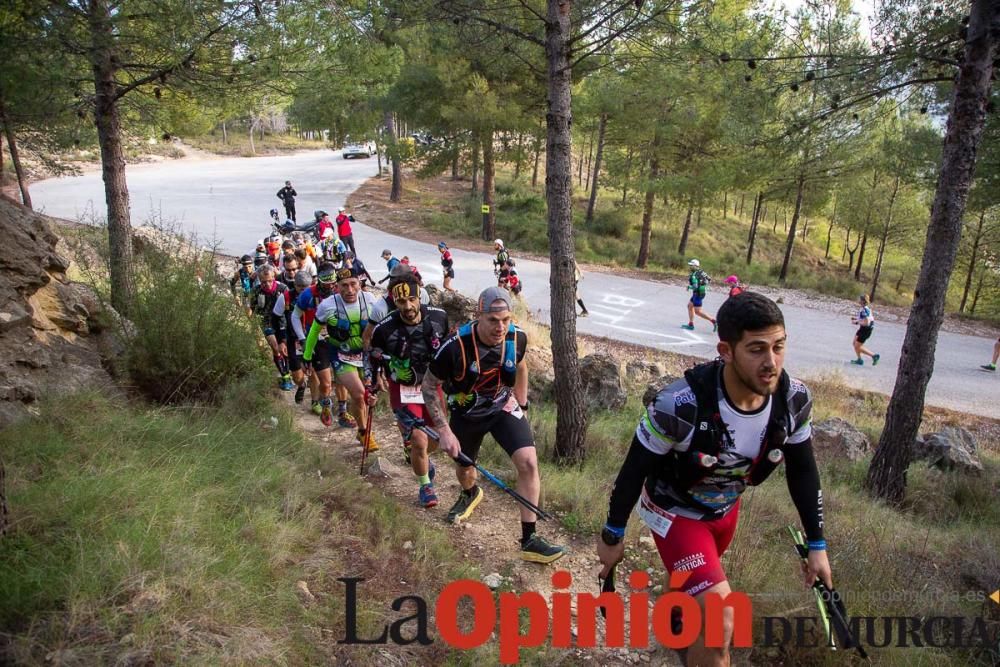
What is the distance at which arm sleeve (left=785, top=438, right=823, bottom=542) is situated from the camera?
291 cm

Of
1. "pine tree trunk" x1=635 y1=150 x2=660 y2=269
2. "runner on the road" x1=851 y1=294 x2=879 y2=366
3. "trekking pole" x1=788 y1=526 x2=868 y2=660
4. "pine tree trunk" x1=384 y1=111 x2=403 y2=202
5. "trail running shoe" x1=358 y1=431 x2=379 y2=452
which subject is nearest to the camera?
"trekking pole" x1=788 y1=526 x2=868 y2=660

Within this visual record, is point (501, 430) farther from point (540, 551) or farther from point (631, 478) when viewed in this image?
point (631, 478)

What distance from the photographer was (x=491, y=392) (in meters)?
4.54

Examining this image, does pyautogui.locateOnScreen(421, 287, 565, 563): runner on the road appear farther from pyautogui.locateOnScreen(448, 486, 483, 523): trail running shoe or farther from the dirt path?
pyautogui.locateOnScreen(448, 486, 483, 523): trail running shoe

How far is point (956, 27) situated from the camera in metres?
6.19

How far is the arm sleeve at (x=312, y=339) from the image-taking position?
20.6ft

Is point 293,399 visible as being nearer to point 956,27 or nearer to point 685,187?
point 956,27

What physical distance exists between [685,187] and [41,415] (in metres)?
21.1

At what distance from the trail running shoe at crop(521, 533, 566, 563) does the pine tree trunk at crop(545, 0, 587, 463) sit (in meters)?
1.91

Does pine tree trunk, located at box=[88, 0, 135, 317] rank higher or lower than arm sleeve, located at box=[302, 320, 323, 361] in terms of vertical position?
higher

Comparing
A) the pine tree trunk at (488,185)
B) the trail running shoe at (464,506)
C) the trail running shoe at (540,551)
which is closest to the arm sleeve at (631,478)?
the trail running shoe at (540,551)

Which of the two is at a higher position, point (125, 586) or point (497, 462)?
point (125, 586)

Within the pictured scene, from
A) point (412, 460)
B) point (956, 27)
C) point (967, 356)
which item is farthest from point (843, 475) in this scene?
point (967, 356)

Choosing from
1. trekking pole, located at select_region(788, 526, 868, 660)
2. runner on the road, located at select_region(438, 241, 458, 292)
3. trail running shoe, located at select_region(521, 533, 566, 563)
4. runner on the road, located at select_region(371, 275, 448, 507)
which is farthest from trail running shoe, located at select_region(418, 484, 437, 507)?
runner on the road, located at select_region(438, 241, 458, 292)
